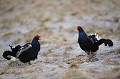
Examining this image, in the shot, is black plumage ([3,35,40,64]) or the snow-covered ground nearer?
the snow-covered ground

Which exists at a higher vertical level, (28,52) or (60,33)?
(60,33)

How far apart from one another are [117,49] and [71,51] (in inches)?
100

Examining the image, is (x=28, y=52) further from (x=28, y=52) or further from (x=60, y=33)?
(x=60, y=33)

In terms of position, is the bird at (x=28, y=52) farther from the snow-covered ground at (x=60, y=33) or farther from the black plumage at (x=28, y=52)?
the snow-covered ground at (x=60, y=33)

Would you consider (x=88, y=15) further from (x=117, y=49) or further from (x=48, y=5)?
(x=117, y=49)

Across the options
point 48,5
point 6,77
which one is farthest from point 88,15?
point 6,77

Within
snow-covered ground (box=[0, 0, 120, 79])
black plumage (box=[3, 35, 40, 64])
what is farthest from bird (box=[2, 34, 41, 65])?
snow-covered ground (box=[0, 0, 120, 79])

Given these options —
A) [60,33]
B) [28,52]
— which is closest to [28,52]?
[28,52]

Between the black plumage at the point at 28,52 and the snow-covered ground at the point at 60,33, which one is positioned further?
the black plumage at the point at 28,52

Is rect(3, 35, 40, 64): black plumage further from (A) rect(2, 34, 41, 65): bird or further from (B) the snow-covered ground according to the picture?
(B) the snow-covered ground

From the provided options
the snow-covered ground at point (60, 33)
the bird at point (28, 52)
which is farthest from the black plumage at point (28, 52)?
the snow-covered ground at point (60, 33)

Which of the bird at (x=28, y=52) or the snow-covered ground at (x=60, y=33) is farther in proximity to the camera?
the bird at (x=28, y=52)

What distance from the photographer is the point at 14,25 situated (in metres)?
26.8

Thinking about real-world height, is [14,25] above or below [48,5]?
below
